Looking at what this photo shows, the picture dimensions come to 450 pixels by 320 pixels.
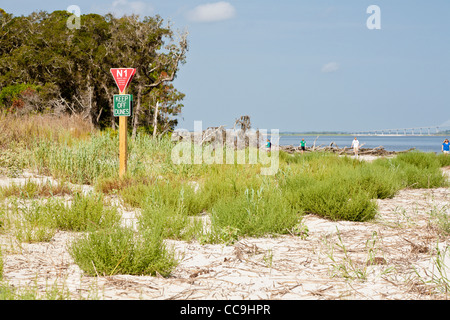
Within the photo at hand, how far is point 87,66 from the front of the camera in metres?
30.3

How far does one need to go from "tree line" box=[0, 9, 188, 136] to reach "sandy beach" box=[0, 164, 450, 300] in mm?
20740

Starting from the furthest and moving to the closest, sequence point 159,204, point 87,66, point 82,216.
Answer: point 87,66
point 159,204
point 82,216

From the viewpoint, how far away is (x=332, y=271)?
3.76 meters

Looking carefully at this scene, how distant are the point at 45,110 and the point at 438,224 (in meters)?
27.3

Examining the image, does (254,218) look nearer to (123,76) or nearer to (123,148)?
(123,148)

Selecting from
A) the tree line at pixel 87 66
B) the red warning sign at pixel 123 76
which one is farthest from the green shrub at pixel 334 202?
the tree line at pixel 87 66

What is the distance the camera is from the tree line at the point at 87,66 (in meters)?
25.3

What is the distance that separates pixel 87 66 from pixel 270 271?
2928 cm

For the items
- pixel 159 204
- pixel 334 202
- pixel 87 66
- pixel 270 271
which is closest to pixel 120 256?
pixel 270 271

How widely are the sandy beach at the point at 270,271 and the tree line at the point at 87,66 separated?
68.0 feet

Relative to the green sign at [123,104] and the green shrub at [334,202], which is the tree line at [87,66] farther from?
the green shrub at [334,202]

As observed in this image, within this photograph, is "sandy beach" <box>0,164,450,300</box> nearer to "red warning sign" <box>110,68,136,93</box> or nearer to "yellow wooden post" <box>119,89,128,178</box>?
"yellow wooden post" <box>119,89,128,178</box>

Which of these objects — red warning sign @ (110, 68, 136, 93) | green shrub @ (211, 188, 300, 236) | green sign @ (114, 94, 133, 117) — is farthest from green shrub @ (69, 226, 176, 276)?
red warning sign @ (110, 68, 136, 93)

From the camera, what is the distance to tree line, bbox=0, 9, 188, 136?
83.1 ft
